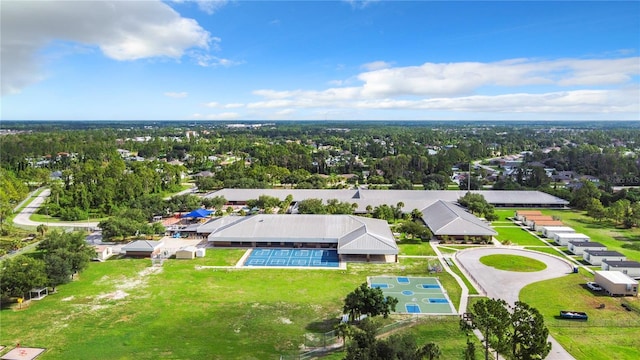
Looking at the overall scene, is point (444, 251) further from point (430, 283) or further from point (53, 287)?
point (53, 287)

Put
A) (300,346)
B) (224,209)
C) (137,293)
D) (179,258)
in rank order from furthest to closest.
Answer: (224,209), (179,258), (137,293), (300,346)

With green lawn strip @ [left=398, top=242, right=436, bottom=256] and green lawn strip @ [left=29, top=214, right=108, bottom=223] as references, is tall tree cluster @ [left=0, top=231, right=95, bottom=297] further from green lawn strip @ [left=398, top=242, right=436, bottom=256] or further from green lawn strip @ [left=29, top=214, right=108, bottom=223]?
green lawn strip @ [left=398, top=242, right=436, bottom=256]

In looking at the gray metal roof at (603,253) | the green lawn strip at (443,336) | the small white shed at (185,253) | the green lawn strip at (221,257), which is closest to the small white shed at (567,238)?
the gray metal roof at (603,253)

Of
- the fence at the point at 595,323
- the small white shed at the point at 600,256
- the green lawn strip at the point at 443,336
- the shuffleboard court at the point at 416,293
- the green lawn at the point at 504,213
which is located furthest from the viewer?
the green lawn at the point at 504,213

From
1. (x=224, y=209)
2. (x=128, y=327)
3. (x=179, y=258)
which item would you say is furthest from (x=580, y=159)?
(x=128, y=327)

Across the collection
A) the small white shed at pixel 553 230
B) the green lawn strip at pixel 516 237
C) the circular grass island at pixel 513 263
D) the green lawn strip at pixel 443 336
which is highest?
the small white shed at pixel 553 230

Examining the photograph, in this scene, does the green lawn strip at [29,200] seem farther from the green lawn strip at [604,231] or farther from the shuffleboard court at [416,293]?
the green lawn strip at [604,231]

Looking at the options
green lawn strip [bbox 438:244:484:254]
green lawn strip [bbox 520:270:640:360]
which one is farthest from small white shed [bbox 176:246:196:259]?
green lawn strip [bbox 520:270:640:360]
